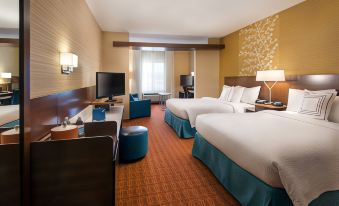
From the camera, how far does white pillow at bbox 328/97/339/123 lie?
2.61 meters

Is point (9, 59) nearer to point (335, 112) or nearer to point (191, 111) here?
point (191, 111)

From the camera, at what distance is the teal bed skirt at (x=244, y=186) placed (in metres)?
1.54

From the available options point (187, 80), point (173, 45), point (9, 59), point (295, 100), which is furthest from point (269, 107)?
point (187, 80)

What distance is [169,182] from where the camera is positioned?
237cm

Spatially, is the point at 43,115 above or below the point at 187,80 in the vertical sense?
below

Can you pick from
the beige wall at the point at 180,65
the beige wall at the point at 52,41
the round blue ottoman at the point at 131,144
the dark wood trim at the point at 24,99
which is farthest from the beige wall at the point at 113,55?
the dark wood trim at the point at 24,99

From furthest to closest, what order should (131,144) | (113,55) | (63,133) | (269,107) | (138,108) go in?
(138,108) < (113,55) < (269,107) < (131,144) < (63,133)

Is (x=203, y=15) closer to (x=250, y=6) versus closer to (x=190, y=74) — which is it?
(x=250, y=6)

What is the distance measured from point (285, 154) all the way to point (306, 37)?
2968 mm

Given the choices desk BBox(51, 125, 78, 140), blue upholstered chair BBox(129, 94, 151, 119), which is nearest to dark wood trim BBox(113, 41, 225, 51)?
blue upholstered chair BBox(129, 94, 151, 119)

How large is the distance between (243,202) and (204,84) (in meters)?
5.11

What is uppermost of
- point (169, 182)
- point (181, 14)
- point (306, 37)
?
point (181, 14)

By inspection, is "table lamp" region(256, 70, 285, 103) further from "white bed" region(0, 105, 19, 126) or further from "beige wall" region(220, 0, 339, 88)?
"white bed" region(0, 105, 19, 126)

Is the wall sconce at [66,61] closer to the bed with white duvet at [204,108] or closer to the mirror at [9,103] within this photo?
the mirror at [9,103]
